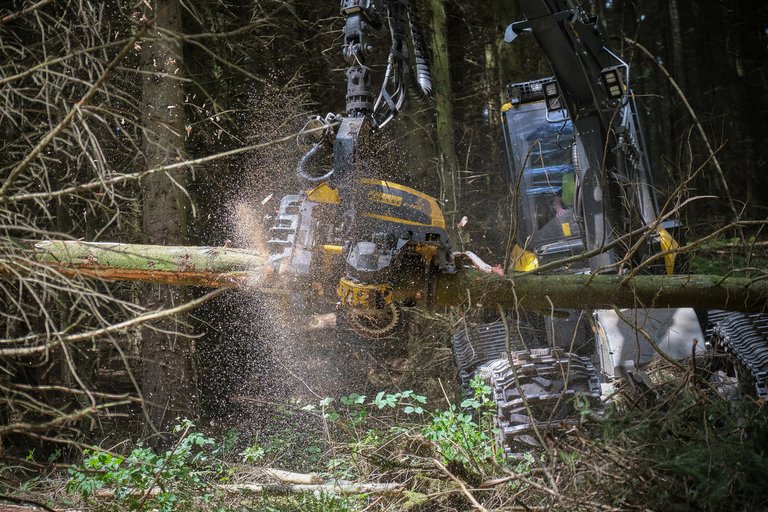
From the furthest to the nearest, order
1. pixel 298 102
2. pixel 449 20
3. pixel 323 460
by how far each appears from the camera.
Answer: pixel 449 20 < pixel 298 102 < pixel 323 460

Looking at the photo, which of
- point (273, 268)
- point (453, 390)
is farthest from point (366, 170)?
point (453, 390)

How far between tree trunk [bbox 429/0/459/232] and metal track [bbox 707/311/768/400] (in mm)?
3881

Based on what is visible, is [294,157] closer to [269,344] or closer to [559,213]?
[269,344]

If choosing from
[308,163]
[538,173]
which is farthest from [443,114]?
[308,163]

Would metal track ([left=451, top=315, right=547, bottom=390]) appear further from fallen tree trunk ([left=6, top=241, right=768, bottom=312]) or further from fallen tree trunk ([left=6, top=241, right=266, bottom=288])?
fallen tree trunk ([left=6, top=241, right=266, bottom=288])

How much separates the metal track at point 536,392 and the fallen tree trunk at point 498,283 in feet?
1.25

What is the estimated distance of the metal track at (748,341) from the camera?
5.29 meters

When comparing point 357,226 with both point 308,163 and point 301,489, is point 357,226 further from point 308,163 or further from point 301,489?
point 301,489

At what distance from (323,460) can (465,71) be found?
28.3 ft

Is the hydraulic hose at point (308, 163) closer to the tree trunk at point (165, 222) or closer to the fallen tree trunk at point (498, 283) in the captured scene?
Answer: the fallen tree trunk at point (498, 283)

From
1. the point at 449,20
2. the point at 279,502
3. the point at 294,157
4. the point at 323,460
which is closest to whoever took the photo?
the point at 279,502

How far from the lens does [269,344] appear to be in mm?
6754

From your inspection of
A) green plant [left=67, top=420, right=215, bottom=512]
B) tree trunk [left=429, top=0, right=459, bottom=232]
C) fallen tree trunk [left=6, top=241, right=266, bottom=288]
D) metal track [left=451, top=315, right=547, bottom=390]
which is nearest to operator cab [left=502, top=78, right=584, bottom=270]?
metal track [left=451, top=315, right=547, bottom=390]

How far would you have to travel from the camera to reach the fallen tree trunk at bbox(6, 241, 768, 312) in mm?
4895
